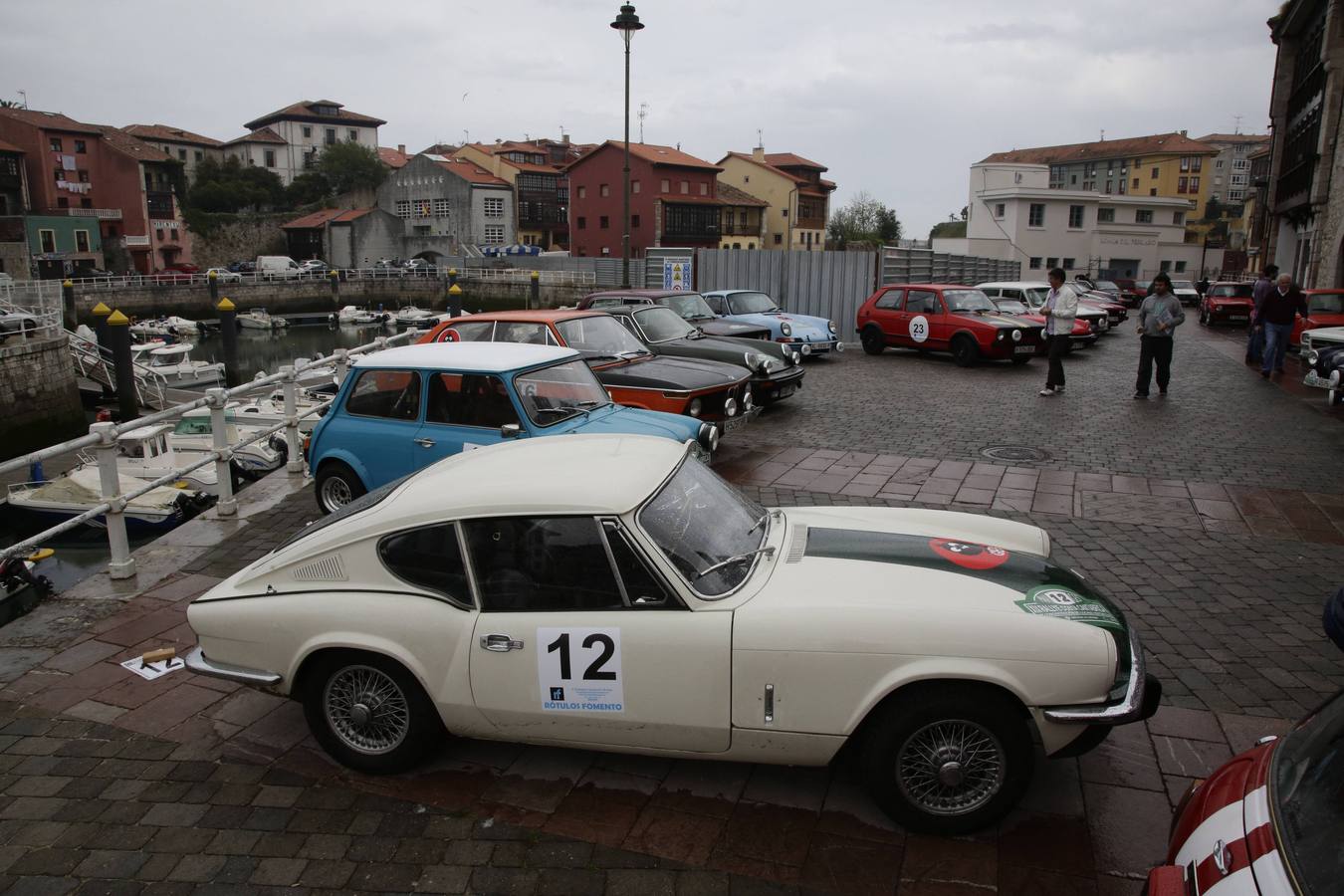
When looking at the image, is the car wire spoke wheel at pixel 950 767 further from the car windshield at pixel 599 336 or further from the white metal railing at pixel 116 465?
the car windshield at pixel 599 336

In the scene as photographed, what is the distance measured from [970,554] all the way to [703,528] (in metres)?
1.21

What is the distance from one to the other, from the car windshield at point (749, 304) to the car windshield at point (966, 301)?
11.6 feet

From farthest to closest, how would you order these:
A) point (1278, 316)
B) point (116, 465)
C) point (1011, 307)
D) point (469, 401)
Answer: point (1011, 307)
point (1278, 316)
point (116, 465)
point (469, 401)

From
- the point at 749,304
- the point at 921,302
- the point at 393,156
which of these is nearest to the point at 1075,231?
the point at 921,302

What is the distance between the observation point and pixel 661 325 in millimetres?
12391

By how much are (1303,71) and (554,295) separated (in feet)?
107

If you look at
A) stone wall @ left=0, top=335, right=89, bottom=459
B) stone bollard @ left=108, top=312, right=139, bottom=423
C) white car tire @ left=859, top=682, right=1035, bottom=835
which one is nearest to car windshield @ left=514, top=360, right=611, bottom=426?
white car tire @ left=859, top=682, right=1035, bottom=835

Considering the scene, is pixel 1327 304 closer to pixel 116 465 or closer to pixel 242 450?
pixel 116 465

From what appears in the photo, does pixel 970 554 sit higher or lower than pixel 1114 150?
lower

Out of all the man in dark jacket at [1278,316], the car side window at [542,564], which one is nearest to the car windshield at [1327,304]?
the man in dark jacket at [1278,316]

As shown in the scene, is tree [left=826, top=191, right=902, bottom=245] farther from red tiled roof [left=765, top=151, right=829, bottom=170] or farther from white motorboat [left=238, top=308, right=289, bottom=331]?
white motorboat [left=238, top=308, right=289, bottom=331]

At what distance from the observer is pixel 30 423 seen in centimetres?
2573

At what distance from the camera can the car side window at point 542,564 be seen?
3545 mm

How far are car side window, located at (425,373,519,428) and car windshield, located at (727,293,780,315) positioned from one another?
1093 cm
